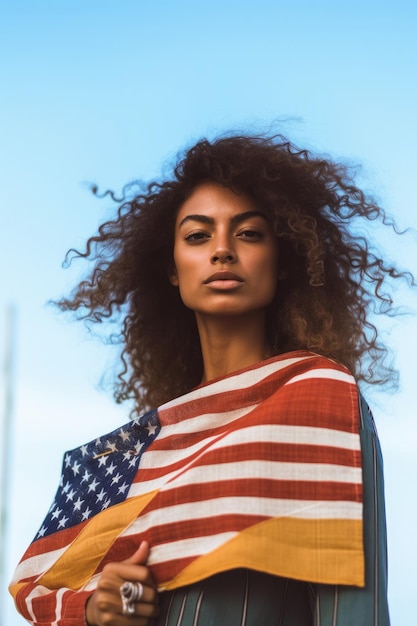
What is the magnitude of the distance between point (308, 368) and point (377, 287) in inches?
28.3

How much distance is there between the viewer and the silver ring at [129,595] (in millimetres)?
2775

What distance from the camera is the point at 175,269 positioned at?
381 cm

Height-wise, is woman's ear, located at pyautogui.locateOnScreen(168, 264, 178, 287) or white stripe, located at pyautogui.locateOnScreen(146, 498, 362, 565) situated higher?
woman's ear, located at pyautogui.locateOnScreen(168, 264, 178, 287)

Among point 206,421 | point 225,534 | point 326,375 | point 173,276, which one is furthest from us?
point 173,276

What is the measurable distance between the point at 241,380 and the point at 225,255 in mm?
409

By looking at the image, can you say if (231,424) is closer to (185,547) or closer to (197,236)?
(185,547)

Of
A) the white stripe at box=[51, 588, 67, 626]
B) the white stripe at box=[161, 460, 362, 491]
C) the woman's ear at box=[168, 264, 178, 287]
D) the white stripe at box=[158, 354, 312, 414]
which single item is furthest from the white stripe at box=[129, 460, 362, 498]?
the woman's ear at box=[168, 264, 178, 287]

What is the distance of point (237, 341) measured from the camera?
3449mm

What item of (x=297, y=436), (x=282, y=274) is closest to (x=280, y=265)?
(x=282, y=274)

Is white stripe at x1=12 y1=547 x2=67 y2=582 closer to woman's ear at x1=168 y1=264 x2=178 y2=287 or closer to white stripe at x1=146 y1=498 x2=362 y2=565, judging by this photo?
white stripe at x1=146 y1=498 x2=362 y2=565

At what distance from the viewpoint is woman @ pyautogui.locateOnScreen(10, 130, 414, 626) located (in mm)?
2750

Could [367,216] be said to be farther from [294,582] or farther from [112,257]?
[294,582]

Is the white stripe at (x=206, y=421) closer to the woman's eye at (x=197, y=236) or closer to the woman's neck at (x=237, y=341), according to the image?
the woman's neck at (x=237, y=341)

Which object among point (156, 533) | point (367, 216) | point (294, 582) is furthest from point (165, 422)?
point (367, 216)
